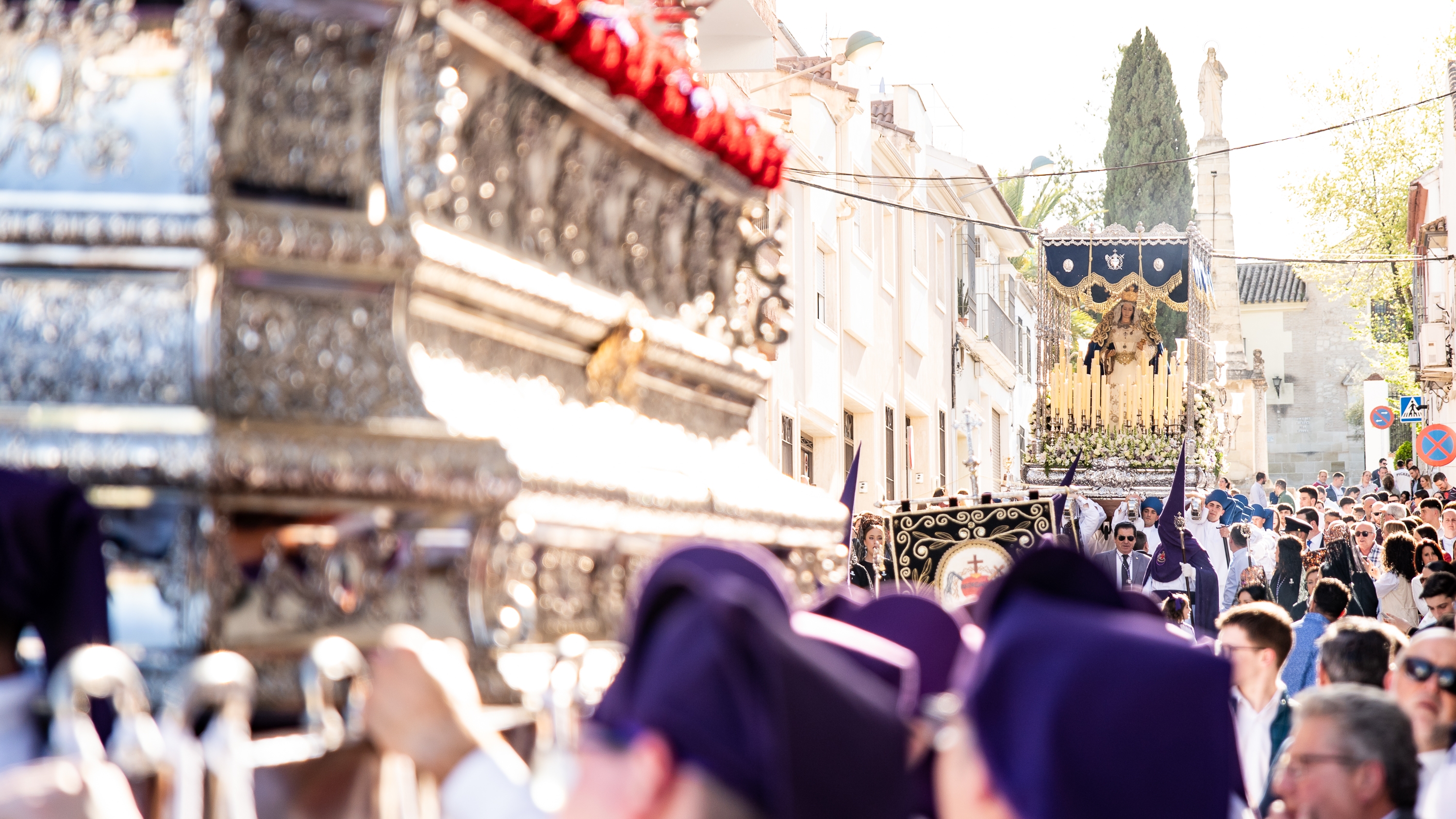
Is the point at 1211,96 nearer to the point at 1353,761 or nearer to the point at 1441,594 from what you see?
the point at 1441,594

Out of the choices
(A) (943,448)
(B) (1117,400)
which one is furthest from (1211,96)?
(B) (1117,400)

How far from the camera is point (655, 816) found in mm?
1484

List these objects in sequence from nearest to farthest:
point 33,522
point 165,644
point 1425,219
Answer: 1. point 33,522
2. point 165,644
3. point 1425,219

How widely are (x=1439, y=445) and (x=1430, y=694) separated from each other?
16466 mm

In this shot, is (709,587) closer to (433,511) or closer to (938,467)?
(433,511)

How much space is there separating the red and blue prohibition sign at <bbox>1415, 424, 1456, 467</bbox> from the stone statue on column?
26.6 metres

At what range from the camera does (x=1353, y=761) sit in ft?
12.0

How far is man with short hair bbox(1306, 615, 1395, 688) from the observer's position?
5320 mm

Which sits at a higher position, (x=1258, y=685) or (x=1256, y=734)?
(x=1258, y=685)

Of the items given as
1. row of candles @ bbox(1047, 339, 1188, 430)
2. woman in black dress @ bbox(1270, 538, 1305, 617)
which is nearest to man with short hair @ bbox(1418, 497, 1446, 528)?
woman in black dress @ bbox(1270, 538, 1305, 617)

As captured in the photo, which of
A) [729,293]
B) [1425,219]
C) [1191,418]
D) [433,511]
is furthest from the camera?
[1425,219]

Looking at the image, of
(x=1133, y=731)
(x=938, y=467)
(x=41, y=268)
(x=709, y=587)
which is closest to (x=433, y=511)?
(x=41, y=268)

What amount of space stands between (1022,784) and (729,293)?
2.31 m

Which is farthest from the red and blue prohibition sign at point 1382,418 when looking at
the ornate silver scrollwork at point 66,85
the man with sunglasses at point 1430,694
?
the ornate silver scrollwork at point 66,85
